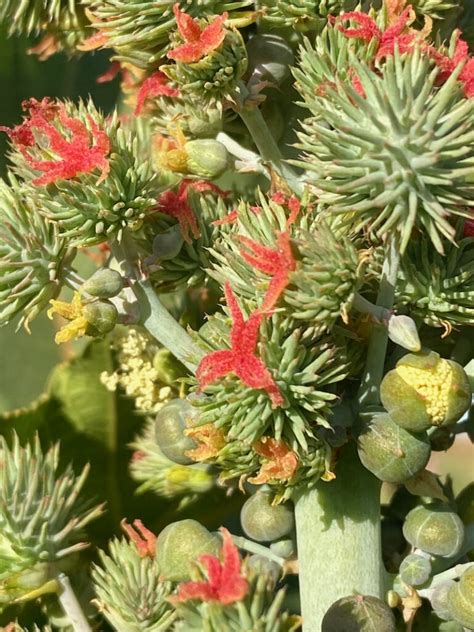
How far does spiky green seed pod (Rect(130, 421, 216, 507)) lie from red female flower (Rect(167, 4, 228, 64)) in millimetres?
595

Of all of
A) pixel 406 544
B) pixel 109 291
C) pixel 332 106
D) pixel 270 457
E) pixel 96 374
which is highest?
pixel 332 106

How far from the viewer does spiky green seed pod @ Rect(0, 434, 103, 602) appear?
1.16 metres

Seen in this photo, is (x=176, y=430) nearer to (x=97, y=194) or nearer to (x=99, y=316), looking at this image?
(x=99, y=316)

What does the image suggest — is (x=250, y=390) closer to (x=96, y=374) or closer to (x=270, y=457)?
(x=270, y=457)

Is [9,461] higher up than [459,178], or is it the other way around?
[459,178]

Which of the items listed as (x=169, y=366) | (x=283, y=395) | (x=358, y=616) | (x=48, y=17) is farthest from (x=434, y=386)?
(x=48, y=17)

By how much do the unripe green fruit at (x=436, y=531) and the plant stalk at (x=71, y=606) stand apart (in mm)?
430

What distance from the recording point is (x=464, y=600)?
1.01m

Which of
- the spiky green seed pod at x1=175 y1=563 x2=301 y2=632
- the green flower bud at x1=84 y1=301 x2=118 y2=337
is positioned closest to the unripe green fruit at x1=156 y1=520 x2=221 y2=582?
the spiky green seed pod at x1=175 y1=563 x2=301 y2=632

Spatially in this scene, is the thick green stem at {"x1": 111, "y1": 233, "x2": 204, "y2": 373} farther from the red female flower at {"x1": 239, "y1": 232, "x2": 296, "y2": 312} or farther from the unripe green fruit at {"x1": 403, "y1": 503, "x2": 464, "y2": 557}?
the unripe green fruit at {"x1": 403, "y1": 503, "x2": 464, "y2": 557}

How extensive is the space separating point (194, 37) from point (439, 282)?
0.37 metres

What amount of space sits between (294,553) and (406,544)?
174 mm

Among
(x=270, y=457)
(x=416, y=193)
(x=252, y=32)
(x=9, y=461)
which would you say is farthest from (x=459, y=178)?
(x=9, y=461)

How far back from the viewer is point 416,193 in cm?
87
